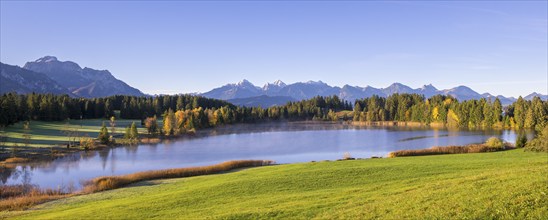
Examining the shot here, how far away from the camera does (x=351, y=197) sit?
68.2 feet

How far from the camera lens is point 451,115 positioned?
15575 cm

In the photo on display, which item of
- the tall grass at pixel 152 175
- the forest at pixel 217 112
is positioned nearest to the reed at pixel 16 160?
the tall grass at pixel 152 175

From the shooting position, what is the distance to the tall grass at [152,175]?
1507 inches

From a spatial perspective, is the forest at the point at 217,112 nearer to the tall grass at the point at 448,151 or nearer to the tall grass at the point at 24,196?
the tall grass at the point at 448,151

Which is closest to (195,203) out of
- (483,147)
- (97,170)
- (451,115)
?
(97,170)

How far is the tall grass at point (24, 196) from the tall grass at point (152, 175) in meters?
2.76

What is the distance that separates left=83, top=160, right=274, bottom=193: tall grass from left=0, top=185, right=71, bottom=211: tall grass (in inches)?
109

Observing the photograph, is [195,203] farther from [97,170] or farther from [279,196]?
[97,170]

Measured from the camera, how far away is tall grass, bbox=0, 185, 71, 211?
3108 cm

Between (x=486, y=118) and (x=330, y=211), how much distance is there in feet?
469

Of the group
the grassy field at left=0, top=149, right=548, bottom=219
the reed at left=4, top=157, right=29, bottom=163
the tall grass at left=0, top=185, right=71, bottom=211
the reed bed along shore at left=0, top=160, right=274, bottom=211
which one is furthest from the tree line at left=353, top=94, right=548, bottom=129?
the reed at left=4, top=157, right=29, bottom=163

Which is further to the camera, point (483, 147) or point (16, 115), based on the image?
point (16, 115)

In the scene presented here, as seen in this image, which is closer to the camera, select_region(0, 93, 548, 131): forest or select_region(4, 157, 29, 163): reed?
select_region(4, 157, 29, 163): reed

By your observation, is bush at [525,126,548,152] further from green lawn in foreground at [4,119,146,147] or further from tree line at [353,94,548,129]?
green lawn in foreground at [4,119,146,147]
